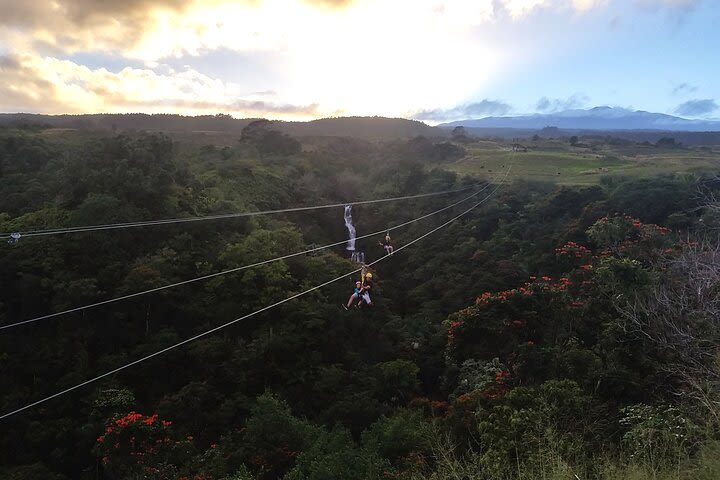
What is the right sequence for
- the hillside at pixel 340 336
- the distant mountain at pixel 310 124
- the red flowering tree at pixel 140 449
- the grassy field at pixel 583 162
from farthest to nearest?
the distant mountain at pixel 310 124, the grassy field at pixel 583 162, the red flowering tree at pixel 140 449, the hillside at pixel 340 336

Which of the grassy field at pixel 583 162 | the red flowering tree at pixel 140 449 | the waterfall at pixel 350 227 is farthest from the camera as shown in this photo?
the grassy field at pixel 583 162

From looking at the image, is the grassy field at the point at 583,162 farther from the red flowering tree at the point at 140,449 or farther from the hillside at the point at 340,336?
the red flowering tree at the point at 140,449

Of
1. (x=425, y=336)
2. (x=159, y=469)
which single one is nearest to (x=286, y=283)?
(x=425, y=336)

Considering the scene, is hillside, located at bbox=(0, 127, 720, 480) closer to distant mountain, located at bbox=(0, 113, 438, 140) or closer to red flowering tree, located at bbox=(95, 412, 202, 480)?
red flowering tree, located at bbox=(95, 412, 202, 480)

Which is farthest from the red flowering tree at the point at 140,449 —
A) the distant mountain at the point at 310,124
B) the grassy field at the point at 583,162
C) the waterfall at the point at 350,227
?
the distant mountain at the point at 310,124

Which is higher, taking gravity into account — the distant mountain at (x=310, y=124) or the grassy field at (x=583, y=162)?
the distant mountain at (x=310, y=124)

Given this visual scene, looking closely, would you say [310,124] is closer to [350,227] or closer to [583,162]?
[583,162]

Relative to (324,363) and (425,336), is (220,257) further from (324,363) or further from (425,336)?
(425,336)

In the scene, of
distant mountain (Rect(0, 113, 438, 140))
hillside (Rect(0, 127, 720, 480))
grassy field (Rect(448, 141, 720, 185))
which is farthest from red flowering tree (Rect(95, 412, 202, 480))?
distant mountain (Rect(0, 113, 438, 140))

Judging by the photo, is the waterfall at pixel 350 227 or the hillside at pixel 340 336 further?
the waterfall at pixel 350 227
